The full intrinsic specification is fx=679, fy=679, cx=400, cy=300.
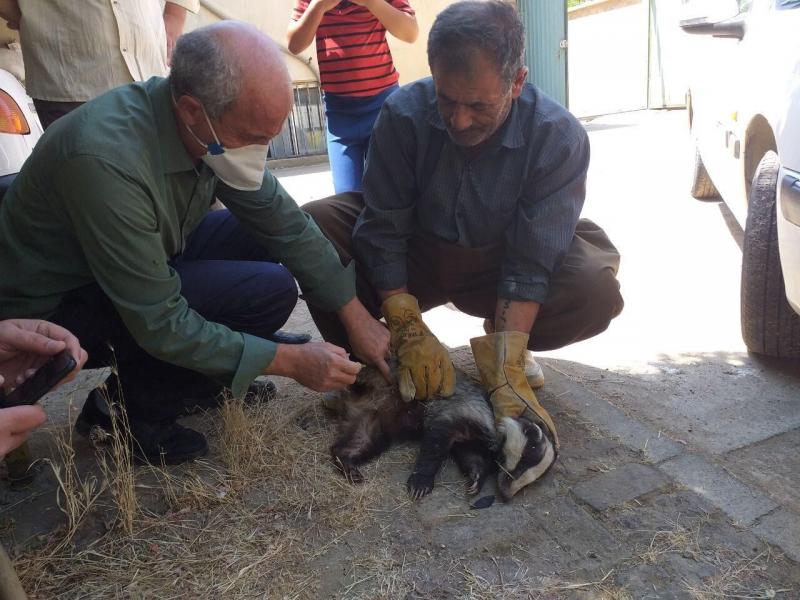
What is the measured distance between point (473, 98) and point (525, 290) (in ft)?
2.67

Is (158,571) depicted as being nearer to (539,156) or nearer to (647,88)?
(539,156)

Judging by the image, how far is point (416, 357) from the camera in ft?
9.51

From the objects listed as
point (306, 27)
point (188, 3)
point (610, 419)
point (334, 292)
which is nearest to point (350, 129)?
point (306, 27)

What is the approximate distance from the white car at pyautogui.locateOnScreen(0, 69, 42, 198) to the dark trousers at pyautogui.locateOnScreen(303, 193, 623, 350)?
129 cm

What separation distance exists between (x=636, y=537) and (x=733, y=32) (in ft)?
9.66

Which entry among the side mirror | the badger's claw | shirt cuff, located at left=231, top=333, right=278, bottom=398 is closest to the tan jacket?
shirt cuff, located at left=231, top=333, right=278, bottom=398

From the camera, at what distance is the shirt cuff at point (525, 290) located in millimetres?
2824

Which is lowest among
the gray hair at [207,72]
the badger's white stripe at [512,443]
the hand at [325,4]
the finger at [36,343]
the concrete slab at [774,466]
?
the concrete slab at [774,466]

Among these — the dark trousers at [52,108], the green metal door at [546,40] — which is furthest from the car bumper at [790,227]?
the green metal door at [546,40]

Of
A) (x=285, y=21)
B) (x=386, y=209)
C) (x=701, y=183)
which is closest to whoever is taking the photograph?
(x=386, y=209)

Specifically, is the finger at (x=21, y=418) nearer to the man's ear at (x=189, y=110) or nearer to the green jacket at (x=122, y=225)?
the green jacket at (x=122, y=225)

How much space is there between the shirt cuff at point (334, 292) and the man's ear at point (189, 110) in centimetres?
86

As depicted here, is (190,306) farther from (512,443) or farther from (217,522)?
(512,443)

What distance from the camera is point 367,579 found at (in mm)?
2109
